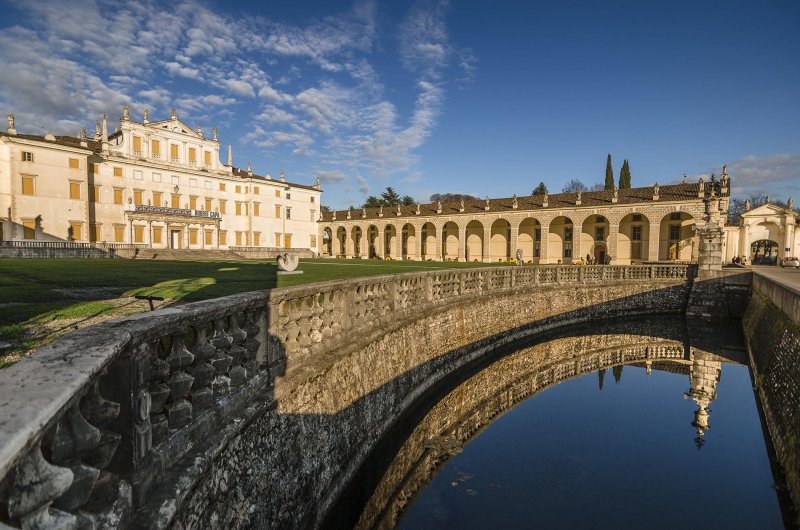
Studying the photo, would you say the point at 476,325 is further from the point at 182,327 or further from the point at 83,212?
the point at 83,212

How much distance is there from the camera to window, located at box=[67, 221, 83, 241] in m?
37.7

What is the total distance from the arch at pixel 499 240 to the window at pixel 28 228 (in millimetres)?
46067

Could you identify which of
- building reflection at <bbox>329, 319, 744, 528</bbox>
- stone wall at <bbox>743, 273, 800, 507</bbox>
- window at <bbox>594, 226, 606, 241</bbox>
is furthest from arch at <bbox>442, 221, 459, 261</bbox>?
stone wall at <bbox>743, 273, 800, 507</bbox>

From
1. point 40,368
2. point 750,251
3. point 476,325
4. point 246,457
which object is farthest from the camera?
point 750,251

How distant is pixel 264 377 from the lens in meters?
4.04

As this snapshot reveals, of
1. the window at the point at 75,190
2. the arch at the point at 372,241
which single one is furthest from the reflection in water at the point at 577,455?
the arch at the point at 372,241

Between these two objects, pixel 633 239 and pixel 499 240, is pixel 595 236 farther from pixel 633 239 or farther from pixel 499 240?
pixel 499 240

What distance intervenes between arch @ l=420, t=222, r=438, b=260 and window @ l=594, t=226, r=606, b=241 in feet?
65.6

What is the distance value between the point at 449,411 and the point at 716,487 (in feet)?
14.8

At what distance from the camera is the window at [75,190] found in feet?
123

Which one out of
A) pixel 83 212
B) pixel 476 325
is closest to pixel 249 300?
pixel 476 325

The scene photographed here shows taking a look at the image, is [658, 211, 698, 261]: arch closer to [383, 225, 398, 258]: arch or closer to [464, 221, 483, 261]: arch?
[464, 221, 483, 261]: arch

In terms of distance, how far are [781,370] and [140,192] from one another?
162 ft

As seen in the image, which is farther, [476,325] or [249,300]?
[476,325]
